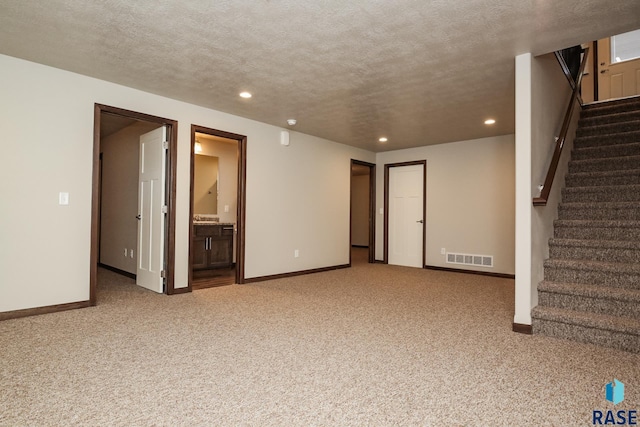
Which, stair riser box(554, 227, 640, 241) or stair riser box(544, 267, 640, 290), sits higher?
stair riser box(554, 227, 640, 241)

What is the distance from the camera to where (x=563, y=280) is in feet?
11.0

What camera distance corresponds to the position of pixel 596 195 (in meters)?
3.96

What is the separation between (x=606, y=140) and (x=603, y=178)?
796 millimetres

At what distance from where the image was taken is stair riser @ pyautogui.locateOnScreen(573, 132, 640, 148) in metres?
4.37

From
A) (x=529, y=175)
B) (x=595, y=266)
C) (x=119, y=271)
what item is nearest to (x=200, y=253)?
(x=119, y=271)

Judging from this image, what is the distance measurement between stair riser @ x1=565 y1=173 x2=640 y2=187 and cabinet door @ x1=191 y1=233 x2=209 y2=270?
528 centimetres

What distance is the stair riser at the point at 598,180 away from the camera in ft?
12.9

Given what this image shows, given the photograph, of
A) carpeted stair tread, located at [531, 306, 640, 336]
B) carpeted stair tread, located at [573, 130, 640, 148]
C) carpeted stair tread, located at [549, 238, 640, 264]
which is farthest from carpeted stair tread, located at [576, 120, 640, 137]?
carpeted stair tread, located at [531, 306, 640, 336]

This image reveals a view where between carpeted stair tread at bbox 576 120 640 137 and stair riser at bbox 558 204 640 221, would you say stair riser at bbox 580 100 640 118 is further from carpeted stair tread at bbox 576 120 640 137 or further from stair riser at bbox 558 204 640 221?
stair riser at bbox 558 204 640 221

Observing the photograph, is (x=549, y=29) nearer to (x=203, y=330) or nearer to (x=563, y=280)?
(x=563, y=280)

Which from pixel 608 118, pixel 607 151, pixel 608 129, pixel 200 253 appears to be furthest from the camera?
pixel 200 253

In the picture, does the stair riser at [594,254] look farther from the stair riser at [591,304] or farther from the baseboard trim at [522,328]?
the baseboard trim at [522,328]

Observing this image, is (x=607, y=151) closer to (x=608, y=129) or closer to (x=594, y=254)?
(x=608, y=129)

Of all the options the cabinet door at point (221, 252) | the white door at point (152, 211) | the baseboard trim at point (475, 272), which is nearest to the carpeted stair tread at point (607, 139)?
the baseboard trim at point (475, 272)
